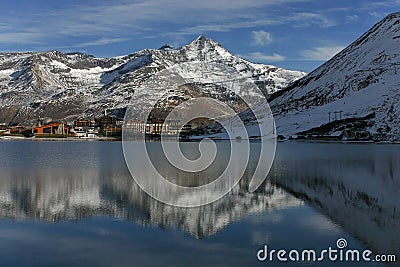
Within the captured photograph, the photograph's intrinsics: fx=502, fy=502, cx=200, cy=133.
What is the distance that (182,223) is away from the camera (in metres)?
24.2

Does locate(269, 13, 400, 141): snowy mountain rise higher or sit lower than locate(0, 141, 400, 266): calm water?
higher

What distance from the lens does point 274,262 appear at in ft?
58.3

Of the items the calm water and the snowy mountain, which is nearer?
→ the calm water

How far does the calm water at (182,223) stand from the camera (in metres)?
18.7

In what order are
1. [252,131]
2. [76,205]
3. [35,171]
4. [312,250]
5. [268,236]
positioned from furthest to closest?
[252,131]
[35,171]
[76,205]
[268,236]
[312,250]

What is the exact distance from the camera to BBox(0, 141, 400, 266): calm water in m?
18.7

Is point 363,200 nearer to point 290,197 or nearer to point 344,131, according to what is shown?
point 290,197

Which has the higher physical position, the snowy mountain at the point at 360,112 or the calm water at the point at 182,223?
the snowy mountain at the point at 360,112

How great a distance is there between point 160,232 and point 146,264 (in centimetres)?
479

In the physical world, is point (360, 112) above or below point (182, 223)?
above

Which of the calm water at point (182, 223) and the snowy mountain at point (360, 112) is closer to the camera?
the calm water at point (182, 223)

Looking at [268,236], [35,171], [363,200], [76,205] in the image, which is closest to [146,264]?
[268,236]

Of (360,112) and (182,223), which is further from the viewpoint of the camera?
(360,112)

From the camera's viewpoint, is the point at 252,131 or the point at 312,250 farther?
the point at 252,131
